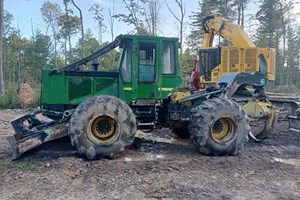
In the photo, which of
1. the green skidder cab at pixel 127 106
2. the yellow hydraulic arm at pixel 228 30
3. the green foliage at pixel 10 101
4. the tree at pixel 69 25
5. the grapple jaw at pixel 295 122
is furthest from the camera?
the tree at pixel 69 25

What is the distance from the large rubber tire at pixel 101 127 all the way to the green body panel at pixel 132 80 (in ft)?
2.56

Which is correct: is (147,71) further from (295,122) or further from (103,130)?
(295,122)

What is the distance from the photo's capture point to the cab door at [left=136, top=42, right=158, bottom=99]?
251 inches

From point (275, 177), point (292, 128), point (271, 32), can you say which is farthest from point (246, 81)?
point (271, 32)

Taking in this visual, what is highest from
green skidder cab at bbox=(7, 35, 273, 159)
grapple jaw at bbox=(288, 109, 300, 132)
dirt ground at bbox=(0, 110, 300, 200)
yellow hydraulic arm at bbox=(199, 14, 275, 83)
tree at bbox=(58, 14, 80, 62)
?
tree at bbox=(58, 14, 80, 62)

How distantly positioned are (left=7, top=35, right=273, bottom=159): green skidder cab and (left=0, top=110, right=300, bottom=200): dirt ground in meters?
0.34

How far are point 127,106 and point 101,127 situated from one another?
0.60 meters

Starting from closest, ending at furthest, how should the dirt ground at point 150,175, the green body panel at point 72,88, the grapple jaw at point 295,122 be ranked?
the dirt ground at point 150,175, the green body panel at point 72,88, the grapple jaw at point 295,122

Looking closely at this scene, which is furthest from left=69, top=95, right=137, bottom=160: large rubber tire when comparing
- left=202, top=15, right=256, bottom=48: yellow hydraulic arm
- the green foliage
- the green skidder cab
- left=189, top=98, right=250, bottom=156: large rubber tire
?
the green foliage

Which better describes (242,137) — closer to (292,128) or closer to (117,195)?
(292,128)

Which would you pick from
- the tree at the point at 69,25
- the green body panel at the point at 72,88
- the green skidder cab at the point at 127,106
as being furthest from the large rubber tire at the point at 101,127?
the tree at the point at 69,25

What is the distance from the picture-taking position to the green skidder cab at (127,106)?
5.56m

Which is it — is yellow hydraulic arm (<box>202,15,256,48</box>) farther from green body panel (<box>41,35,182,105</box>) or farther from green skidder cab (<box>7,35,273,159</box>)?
green body panel (<box>41,35,182,105</box>)

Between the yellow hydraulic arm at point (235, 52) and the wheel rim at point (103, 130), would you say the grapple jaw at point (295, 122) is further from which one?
the wheel rim at point (103, 130)
